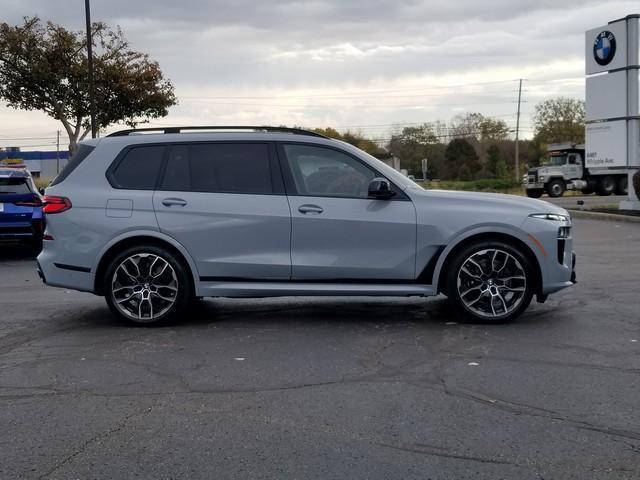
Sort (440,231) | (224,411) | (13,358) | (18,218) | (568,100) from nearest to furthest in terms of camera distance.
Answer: (224,411) < (13,358) < (440,231) < (18,218) < (568,100)

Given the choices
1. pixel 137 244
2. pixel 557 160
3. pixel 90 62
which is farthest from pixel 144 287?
pixel 557 160

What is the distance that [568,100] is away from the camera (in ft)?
265

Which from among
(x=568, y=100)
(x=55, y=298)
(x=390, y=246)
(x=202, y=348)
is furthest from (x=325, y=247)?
(x=568, y=100)

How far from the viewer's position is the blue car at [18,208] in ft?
44.4

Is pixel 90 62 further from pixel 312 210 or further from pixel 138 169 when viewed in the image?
pixel 312 210

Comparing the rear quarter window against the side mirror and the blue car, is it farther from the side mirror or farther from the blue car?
the blue car

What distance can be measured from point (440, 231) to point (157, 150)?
2.79 meters

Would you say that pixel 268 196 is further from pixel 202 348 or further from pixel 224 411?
pixel 224 411

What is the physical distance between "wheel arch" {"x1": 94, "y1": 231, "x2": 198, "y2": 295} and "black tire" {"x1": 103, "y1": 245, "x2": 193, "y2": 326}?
0.13ft

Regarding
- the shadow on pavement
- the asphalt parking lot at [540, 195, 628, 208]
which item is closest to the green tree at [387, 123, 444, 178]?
the asphalt parking lot at [540, 195, 628, 208]

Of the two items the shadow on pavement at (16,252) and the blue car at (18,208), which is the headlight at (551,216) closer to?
the blue car at (18,208)

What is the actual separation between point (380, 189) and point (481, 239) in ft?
3.44

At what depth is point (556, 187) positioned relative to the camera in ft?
129

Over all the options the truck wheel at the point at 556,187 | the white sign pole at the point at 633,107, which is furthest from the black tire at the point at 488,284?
the truck wheel at the point at 556,187
